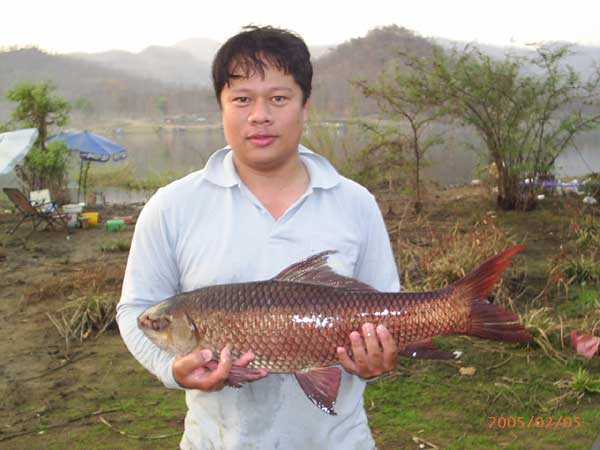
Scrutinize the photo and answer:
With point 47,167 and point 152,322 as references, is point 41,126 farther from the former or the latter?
point 152,322

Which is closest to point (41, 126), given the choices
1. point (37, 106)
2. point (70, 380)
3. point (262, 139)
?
point (37, 106)

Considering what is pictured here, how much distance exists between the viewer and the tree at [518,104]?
12664mm

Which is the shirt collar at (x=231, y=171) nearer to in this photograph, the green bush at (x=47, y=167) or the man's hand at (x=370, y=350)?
the man's hand at (x=370, y=350)

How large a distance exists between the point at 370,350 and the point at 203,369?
552mm

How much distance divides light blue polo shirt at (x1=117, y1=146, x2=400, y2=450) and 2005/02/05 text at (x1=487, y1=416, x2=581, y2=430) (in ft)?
10.3

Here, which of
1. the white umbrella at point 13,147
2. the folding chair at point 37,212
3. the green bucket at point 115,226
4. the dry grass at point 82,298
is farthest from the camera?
the green bucket at point 115,226

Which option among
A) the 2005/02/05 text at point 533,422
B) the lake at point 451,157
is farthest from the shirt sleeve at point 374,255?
the lake at point 451,157

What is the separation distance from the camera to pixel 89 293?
817 cm

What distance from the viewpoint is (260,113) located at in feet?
7.91

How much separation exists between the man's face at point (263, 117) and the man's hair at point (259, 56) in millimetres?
25

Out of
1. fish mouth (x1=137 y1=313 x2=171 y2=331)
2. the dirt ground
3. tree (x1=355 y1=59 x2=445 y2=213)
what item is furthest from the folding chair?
fish mouth (x1=137 y1=313 x2=171 y2=331)


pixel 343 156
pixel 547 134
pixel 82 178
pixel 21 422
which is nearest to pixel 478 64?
pixel 547 134

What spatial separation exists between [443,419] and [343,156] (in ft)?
27.5

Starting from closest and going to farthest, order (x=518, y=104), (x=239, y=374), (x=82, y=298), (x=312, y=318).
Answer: (x=239, y=374)
(x=312, y=318)
(x=82, y=298)
(x=518, y=104)
